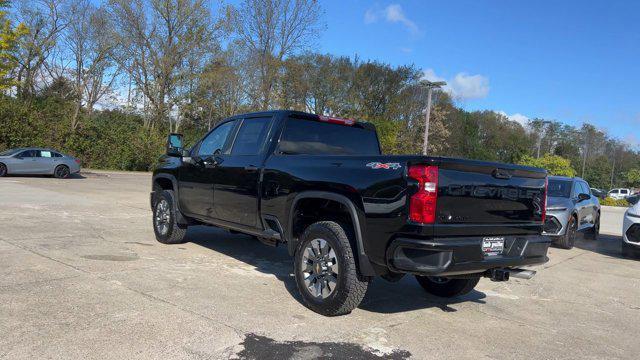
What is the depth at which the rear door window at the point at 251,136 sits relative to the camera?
5.82m

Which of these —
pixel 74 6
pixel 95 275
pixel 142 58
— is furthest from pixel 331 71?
pixel 95 275

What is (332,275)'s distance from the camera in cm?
464

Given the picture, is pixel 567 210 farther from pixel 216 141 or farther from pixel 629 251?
pixel 216 141

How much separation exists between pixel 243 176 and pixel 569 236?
26.6 ft

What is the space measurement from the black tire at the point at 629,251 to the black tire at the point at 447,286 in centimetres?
614

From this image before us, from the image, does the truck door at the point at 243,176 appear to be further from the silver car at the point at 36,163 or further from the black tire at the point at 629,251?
the silver car at the point at 36,163

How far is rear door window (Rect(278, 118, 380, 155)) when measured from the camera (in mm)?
5672

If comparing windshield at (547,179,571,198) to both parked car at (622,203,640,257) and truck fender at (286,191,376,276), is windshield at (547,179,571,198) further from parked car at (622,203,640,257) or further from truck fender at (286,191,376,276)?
truck fender at (286,191,376,276)

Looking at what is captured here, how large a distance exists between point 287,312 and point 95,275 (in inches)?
90.5

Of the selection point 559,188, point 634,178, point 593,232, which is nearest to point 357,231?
point 559,188

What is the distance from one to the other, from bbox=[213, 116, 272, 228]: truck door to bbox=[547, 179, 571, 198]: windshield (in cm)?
796

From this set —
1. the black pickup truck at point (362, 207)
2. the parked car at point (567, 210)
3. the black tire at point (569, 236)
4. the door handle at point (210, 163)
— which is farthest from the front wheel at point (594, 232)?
the door handle at point (210, 163)

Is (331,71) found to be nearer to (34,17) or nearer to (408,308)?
(34,17)

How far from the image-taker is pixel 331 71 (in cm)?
4381
